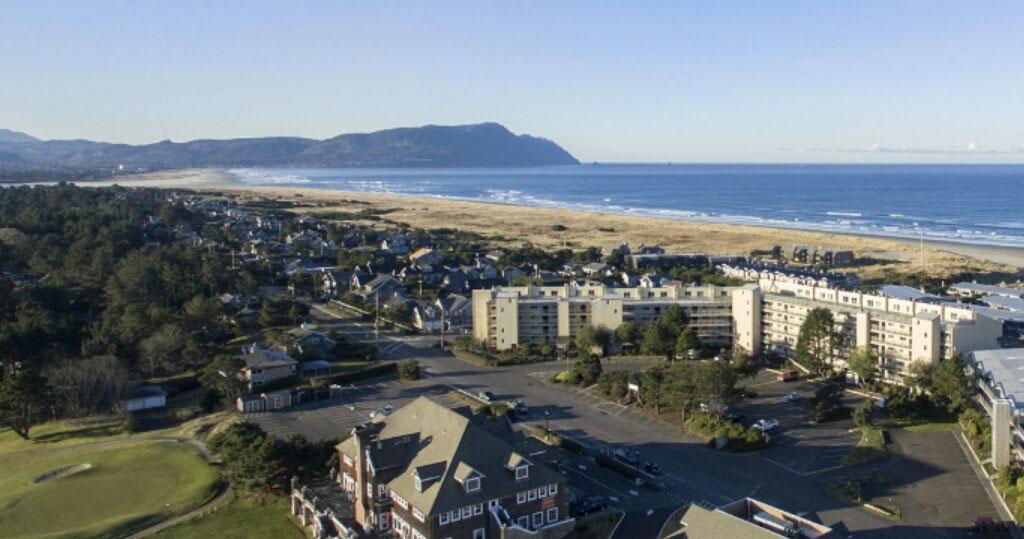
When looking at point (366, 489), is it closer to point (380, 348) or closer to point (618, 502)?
point (618, 502)

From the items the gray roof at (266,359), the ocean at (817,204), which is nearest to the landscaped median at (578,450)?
the gray roof at (266,359)

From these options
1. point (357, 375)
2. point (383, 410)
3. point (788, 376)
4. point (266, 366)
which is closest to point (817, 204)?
point (788, 376)

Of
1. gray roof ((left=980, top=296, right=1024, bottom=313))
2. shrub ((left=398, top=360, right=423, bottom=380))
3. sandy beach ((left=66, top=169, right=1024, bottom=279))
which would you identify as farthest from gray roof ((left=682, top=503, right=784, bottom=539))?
sandy beach ((left=66, top=169, right=1024, bottom=279))

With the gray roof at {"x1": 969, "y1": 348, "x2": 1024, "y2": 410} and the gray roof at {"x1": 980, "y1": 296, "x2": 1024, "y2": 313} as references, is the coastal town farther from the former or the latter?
the gray roof at {"x1": 980, "y1": 296, "x2": 1024, "y2": 313}

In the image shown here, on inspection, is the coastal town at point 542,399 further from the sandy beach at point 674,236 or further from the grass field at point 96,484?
A: the sandy beach at point 674,236

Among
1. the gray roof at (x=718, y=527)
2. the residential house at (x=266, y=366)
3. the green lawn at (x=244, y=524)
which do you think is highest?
the gray roof at (x=718, y=527)
